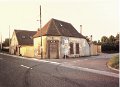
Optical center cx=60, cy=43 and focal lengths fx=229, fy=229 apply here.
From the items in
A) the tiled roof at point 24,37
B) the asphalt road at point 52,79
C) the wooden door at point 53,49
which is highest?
the tiled roof at point 24,37

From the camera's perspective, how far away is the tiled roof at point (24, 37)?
58.1 meters

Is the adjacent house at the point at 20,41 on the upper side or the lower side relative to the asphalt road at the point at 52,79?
upper

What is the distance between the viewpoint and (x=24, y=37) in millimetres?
60000

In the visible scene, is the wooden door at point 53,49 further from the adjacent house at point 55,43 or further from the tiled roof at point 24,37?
the tiled roof at point 24,37

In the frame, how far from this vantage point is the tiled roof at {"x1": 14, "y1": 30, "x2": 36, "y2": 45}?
58.1m

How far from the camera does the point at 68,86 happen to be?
38.7 feet

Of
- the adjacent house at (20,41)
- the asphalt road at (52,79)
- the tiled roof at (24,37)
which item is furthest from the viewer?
the tiled roof at (24,37)

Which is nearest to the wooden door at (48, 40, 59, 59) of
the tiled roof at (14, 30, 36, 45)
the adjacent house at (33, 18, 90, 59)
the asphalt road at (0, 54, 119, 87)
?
the adjacent house at (33, 18, 90, 59)

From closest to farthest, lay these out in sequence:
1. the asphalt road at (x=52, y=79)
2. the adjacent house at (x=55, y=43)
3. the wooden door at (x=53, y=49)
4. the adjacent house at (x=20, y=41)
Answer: the asphalt road at (x=52, y=79), the wooden door at (x=53, y=49), the adjacent house at (x=55, y=43), the adjacent house at (x=20, y=41)

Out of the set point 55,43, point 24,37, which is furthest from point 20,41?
point 55,43

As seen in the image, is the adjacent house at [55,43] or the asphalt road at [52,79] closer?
the asphalt road at [52,79]

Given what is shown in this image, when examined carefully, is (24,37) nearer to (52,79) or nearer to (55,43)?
(55,43)

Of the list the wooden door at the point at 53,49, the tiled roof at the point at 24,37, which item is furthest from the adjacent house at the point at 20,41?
the wooden door at the point at 53,49

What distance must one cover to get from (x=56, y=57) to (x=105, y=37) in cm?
5007
